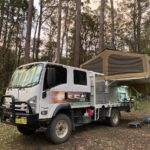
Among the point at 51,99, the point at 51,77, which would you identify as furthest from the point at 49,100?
the point at 51,77

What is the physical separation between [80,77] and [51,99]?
189 cm

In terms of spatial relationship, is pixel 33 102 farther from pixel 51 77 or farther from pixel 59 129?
pixel 59 129

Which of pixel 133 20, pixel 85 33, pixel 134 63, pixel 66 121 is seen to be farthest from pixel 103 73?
pixel 85 33

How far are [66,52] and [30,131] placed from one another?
30013 millimetres

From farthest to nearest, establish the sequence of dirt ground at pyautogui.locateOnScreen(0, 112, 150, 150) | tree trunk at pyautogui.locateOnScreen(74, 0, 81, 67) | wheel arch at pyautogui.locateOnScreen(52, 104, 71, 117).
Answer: tree trunk at pyautogui.locateOnScreen(74, 0, 81, 67) → wheel arch at pyautogui.locateOnScreen(52, 104, 71, 117) → dirt ground at pyautogui.locateOnScreen(0, 112, 150, 150)

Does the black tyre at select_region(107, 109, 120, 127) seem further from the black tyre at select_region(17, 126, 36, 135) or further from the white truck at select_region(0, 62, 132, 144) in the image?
the black tyre at select_region(17, 126, 36, 135)

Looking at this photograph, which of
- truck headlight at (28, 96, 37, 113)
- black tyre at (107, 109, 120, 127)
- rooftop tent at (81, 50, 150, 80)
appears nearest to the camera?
truck headlight at (28, 96, 37, 113)

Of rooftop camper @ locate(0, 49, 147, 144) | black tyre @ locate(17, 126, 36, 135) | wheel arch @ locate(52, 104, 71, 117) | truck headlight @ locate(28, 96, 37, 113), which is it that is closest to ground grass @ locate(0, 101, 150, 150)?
black tyre @ locate(17, 126, 36, 135)

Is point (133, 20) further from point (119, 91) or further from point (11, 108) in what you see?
point (11, 108)

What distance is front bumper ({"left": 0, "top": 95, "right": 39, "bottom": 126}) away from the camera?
698cm

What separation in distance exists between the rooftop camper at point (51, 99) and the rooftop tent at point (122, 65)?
154 centimetres

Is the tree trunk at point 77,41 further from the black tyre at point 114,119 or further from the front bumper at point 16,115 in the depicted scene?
the front bumper at point 16,115

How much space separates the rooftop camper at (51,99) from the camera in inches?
284

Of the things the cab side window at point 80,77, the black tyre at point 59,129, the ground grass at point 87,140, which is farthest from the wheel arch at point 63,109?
the cab side window at point 80,77
